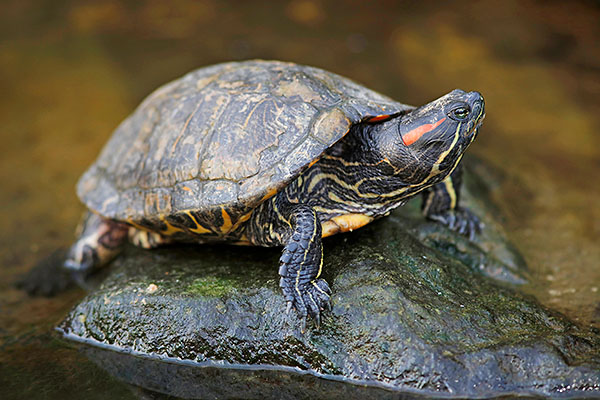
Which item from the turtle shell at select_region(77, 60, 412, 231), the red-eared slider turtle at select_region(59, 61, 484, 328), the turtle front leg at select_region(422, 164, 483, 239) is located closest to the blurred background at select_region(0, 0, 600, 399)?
the turtle front leg at select_region(422, 164, 483, 239)

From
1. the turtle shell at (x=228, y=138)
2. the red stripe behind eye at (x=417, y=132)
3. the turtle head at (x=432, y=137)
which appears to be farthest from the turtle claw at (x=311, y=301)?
the red stripe behind eye at (x=417, y=132)

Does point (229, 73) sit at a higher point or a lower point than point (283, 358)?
higher

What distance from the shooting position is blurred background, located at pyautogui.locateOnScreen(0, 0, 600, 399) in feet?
19.8

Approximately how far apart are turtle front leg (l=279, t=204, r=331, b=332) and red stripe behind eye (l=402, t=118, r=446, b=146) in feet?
3.67

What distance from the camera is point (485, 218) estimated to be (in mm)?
6371

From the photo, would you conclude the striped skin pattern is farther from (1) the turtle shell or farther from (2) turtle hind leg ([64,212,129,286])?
(2) turtle hind leg ([64,212,129,286])

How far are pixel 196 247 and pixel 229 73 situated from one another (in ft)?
6.14

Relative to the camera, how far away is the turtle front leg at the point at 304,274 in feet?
15.0

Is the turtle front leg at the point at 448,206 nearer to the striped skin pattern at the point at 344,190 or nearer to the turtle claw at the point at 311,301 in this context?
the striped skin pattern at the point at 344,190

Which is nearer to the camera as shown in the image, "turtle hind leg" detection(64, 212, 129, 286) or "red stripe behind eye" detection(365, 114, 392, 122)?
"red stripe behind eye" detection(365, 114, 392, 122)

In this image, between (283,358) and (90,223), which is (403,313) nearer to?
(283,358)

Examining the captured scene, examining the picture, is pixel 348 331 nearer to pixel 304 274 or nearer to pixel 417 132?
pixel 304 274

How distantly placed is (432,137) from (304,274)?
1630 mm

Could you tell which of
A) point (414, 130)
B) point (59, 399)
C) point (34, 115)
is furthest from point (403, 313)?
point (34, 115)
